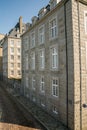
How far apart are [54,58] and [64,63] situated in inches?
105

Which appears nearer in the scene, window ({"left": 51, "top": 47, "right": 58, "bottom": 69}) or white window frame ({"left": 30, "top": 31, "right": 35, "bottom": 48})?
window ({"left": 51, "top": 47, "right": 58, "bottom": 69})

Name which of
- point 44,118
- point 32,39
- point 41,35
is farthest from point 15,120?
point 32,39

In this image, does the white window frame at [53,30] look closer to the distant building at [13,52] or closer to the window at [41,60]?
the window at [41,60]

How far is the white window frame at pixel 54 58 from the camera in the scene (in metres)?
17.7

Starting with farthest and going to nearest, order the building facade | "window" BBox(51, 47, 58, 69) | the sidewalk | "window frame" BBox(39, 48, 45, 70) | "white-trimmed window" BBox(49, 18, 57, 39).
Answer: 1. the building facade
2. "window frame" BBox(39, 48, 45, 70)
3. "white-trimmed window" BBox(49, 18, 57, 39)
4. "window" BBox(51, 47, 58, 69)
5. the sidewalk

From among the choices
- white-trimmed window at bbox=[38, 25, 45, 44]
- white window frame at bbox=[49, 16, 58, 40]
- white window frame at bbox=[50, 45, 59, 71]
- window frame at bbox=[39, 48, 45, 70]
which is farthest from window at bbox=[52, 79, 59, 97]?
white-trimmed window at bbox=[38, 25, 45, 44]

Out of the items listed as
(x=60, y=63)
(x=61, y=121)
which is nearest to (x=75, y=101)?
(x=61, y=121)

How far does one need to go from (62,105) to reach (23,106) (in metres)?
9.19

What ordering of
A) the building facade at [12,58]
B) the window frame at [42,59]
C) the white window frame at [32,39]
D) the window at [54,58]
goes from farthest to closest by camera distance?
1. the building facade at [12,58]
2. the white window frame at [32,39]
3. the window frame at [42,59]
4. the window at [54,58]

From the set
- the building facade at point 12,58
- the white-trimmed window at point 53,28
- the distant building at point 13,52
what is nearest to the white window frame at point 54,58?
the white-trimmed window at point 53,28

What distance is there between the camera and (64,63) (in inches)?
628

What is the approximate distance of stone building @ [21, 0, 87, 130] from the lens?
571 inches

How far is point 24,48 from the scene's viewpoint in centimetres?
2923

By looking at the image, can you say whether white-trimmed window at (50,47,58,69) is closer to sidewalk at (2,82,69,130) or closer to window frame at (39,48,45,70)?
window frame at (39,48,45,70)
